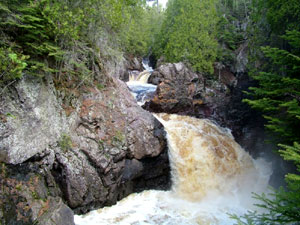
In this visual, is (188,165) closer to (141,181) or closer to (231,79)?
(141,181)

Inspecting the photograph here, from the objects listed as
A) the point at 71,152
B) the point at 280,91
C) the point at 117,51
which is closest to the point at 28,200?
the point at 71,152

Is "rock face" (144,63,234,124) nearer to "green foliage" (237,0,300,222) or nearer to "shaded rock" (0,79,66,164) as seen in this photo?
"green foliage" (237,0,300,222)

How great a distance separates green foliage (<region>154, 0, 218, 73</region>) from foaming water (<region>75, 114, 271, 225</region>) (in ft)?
18.3

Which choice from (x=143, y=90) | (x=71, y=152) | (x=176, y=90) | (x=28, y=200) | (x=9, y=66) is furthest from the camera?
(x=143, y=90)

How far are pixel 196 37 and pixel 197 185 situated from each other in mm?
11633

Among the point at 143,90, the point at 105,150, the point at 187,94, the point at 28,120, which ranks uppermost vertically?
the point at 143,90

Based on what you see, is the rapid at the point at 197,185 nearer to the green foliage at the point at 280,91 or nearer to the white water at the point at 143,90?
the green foliage at the point at 280,91

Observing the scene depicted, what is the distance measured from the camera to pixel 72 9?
750cm

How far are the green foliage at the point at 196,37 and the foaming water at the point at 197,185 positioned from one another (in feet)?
18.3

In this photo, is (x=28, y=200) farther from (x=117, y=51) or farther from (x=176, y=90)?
(x=176, y=90)

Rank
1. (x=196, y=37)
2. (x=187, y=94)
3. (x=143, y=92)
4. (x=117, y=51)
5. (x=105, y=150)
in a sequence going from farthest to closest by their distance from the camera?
(x=196, y=37) < (x=143, y=92) < (x=187, y=94) < (x=117, y=51) < (x=105, y=150)

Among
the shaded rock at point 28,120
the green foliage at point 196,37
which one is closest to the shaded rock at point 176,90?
the green foliage at point 196,37

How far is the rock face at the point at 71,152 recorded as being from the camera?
5930 mm

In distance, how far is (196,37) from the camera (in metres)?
17.1
